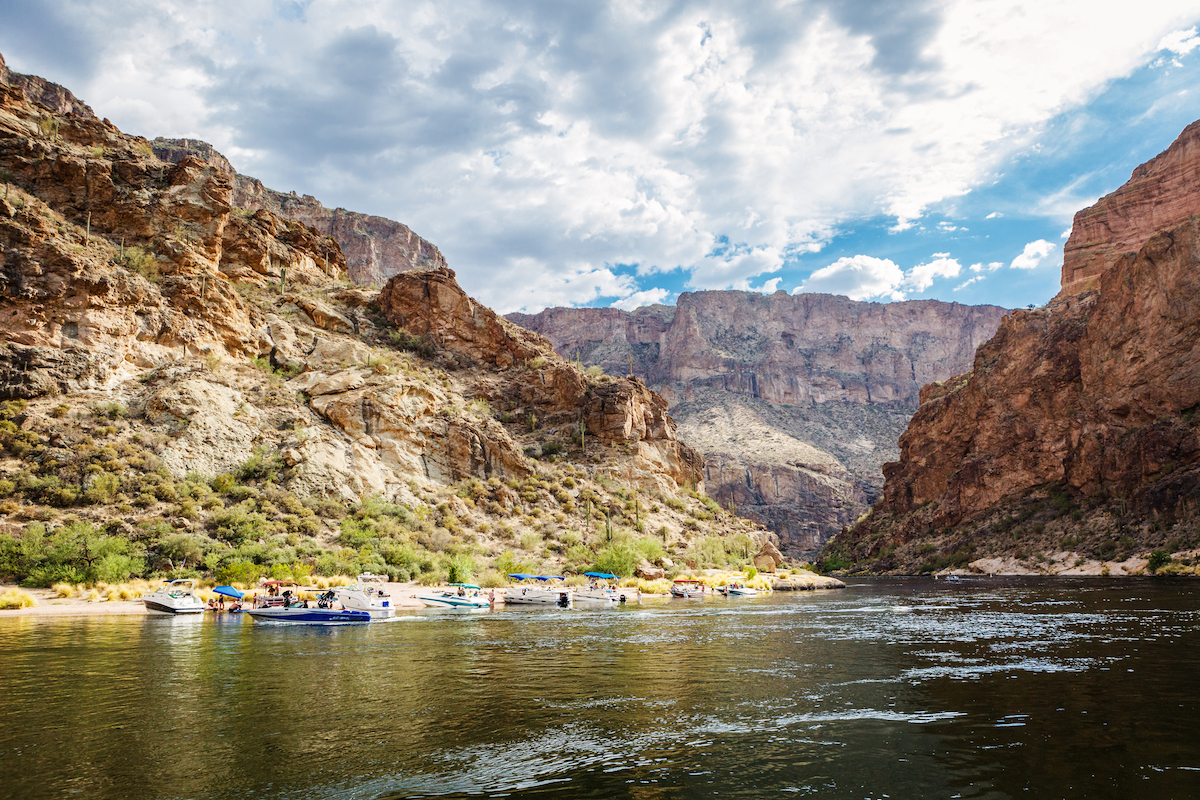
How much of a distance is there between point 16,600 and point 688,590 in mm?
35513

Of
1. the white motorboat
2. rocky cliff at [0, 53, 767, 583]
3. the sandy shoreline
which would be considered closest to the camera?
the sandy shoreline

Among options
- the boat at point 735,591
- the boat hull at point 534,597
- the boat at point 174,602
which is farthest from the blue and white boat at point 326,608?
the boat at point 735,591

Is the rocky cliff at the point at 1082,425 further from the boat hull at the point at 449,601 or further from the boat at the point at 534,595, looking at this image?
the boat hull at the point at 449,601

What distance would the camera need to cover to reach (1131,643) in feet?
62.6

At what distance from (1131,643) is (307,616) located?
28.1 m

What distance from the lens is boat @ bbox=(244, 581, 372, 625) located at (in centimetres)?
2705

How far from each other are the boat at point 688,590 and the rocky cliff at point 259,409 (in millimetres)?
5368

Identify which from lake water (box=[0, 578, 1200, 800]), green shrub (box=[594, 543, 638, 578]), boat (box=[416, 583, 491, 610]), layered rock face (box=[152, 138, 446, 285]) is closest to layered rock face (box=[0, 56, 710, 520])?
green shrub (box=[594, 543, 638, 578])

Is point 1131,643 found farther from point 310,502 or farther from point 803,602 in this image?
point 310,502

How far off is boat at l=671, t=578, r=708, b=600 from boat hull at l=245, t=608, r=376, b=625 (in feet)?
79.1

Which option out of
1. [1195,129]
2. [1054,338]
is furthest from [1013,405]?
[1195,129]

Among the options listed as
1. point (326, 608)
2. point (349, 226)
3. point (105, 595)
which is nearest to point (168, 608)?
point (105, 595)

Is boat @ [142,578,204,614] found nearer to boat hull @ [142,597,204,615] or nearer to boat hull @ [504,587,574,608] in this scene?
boat hull @ [142,597,204,615]

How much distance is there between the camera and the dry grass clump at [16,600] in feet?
88.7
